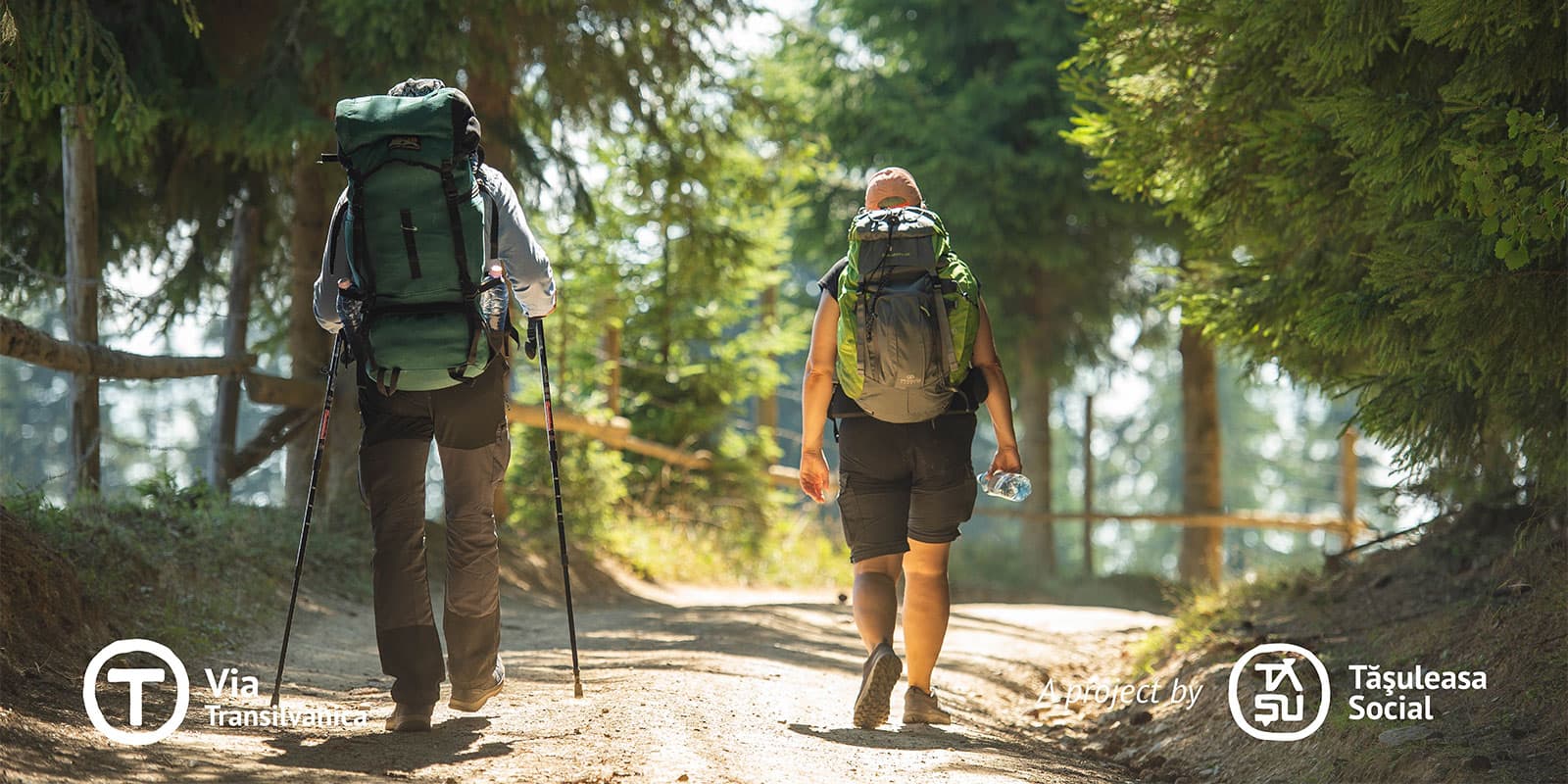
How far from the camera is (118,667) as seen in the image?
4816 millimetres

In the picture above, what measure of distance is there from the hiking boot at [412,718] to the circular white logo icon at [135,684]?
0.69 m

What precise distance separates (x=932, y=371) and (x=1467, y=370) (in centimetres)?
198

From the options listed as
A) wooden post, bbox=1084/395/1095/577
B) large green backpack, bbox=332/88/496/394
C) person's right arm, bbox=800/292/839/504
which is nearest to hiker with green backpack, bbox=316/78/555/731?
large green backpack, bbox=332/88/496/394

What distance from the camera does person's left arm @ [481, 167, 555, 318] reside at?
418 cm

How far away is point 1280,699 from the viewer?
5.38 m

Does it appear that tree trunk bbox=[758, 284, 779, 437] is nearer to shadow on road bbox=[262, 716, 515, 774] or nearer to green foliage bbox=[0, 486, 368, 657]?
green foliage bbox=[0, 486, 368, 657]

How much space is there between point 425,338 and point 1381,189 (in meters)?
3.62

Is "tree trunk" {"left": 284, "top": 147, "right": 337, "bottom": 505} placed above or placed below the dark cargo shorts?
above

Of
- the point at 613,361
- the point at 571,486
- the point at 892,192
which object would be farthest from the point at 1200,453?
the point at 892,192

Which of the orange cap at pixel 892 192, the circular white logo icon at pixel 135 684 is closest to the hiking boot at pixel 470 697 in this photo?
the circular white logo icon at pixel 135 684

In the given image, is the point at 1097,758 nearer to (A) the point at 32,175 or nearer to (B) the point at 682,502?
(A) the point at 32,175

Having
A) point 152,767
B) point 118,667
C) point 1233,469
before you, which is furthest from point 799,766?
point 1233,469

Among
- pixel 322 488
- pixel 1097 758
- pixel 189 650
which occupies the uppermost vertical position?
pixel 322 488

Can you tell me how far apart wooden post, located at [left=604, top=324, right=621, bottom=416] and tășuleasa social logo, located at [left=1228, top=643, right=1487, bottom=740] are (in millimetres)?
11072
